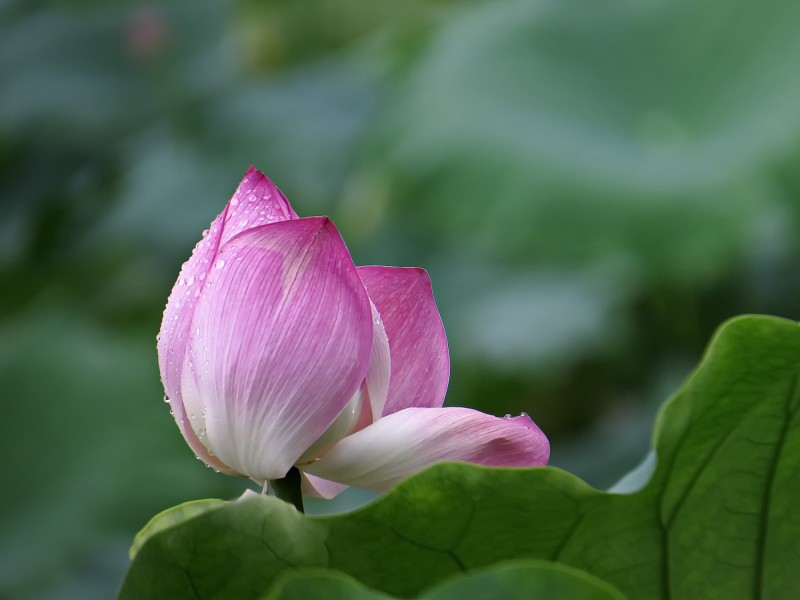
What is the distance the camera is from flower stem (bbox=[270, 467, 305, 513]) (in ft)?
1.42

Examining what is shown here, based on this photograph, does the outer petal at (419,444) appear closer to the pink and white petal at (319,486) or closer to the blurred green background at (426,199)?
the pink and white petal at (319,486)

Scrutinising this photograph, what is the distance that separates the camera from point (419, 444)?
414 millimetres

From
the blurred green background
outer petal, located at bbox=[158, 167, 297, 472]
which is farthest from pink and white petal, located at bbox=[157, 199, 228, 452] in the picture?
the blurred green background

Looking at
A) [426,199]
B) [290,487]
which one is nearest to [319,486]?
[290,487]

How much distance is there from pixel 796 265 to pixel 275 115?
1.19 metres

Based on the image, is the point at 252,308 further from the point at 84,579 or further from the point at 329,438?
the point at 84,579

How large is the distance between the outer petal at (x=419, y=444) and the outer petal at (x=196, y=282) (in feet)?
0.16

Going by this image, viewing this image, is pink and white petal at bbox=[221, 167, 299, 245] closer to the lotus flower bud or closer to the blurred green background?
the lotus flower bud

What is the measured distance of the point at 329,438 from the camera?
0.42 meters

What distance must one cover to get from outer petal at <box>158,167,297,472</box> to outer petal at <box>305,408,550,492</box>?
0.05m

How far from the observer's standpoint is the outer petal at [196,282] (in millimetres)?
420

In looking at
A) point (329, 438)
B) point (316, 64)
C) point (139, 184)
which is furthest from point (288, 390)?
point (316, 64)

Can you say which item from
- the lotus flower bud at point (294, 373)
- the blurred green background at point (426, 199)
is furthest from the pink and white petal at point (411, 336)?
the blurred green background at point (426, 199)

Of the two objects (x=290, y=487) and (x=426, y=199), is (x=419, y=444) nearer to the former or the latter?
(x=290, y=487)
